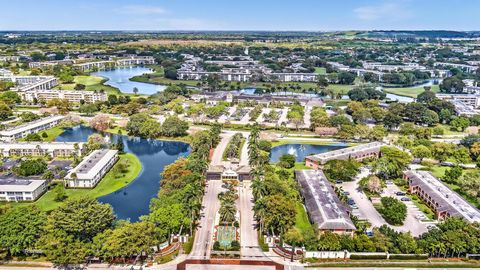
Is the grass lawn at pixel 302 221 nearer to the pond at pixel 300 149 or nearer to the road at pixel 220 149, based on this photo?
the road at pixel 220 149

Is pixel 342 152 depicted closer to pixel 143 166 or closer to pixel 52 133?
pixel 143 166

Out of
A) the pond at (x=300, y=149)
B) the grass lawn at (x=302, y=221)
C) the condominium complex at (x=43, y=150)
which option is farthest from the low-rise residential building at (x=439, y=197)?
the condominium complex at (x=43, y=150)

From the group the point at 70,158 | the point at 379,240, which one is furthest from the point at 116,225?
the point at 70,158

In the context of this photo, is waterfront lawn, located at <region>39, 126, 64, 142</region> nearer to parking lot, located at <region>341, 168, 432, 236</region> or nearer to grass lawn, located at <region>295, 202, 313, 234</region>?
grass lawn, located at <region>295, 202, 313, 234</region>

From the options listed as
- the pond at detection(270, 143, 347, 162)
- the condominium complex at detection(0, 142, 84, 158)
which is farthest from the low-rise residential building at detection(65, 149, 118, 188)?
the pond at detection(270, 143, 347, 162)

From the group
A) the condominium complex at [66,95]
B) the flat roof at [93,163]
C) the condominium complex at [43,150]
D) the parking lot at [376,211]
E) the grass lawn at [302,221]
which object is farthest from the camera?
the condominium complex at [66,95]

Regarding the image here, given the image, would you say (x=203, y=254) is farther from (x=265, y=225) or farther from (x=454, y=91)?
(x=454, y=91)

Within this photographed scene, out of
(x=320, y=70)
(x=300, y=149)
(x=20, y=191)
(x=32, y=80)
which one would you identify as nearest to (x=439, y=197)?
(x=300, y=149)
